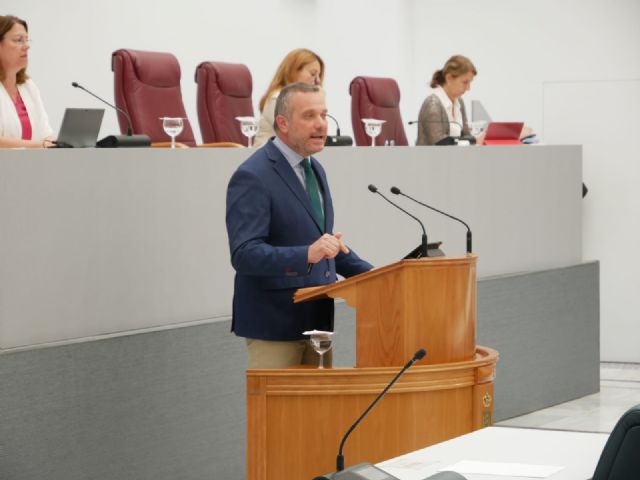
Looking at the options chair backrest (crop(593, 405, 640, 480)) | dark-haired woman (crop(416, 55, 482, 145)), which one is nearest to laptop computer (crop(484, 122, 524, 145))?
dark-haired woman (crop(416, 55, 482, 145))

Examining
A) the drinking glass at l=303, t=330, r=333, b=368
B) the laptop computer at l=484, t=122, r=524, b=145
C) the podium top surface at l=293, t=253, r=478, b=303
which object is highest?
the laptop computer at l=484, t=122, r=524, b=145

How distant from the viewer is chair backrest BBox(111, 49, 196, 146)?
614cm

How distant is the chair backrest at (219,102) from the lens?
647cm

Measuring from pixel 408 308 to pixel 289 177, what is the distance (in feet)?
1.71

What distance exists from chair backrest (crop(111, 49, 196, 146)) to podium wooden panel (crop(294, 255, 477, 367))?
2.80m

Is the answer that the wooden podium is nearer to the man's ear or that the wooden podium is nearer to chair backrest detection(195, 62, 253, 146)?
the man's ear

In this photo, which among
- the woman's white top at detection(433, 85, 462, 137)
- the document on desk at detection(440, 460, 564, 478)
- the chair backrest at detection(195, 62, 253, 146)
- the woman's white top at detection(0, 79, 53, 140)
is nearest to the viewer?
the document on desk at detection(440, 460, 564, 478)

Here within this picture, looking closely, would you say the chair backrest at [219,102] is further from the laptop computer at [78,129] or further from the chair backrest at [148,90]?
the laptop computer at [78,129]

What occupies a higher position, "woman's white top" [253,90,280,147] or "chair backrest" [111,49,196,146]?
"chair backrest" [111,49,196,146]

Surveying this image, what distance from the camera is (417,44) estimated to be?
9734mm

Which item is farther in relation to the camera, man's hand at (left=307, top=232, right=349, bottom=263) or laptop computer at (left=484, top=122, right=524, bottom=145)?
laptop computer at (left=484, top=122, right=524, bottom=145)

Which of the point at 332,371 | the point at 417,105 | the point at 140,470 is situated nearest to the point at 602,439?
the point at 332,371

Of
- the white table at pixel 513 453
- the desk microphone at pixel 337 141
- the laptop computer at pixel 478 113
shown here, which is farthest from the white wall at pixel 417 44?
the white table at pixel 513 453

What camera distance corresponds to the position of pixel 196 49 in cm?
792
